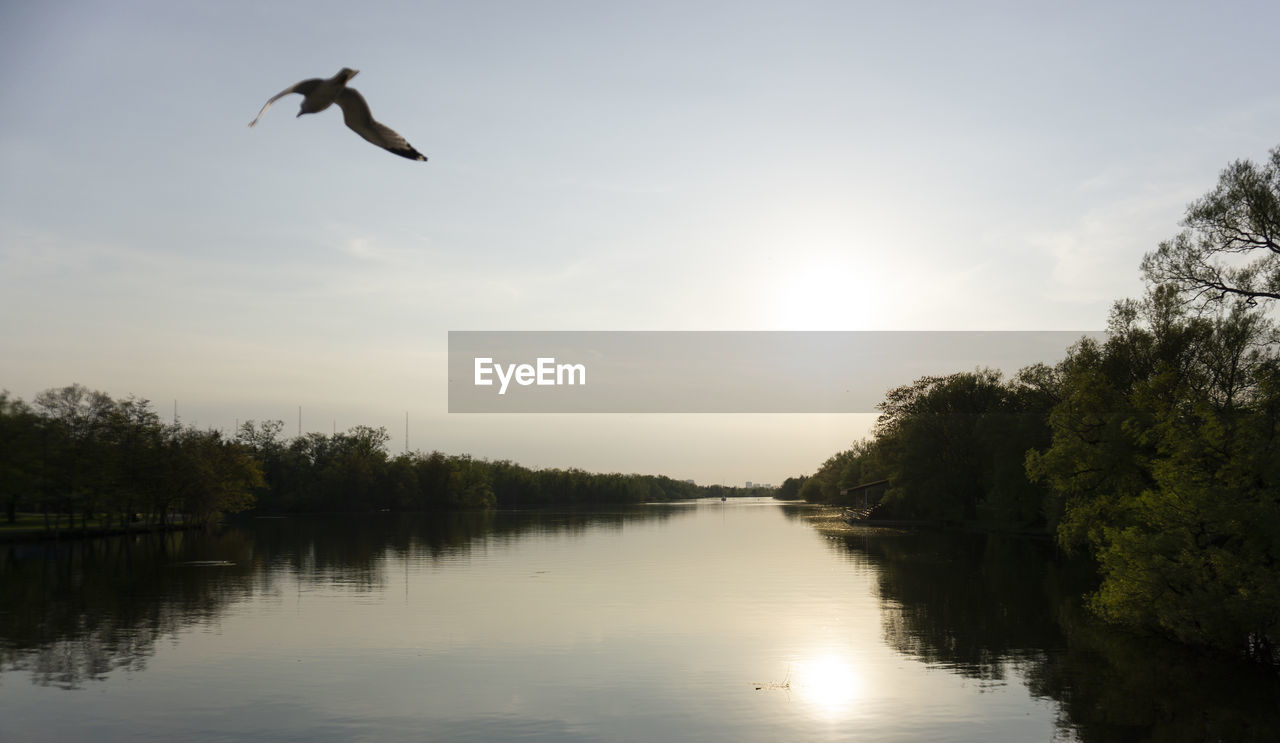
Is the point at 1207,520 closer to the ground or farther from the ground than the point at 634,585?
farther from the ground

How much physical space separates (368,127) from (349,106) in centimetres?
42

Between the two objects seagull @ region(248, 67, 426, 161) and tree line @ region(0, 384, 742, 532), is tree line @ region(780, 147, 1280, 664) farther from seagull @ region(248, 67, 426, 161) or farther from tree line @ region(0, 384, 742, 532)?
tree line @ region(0, 384, 742, 532)

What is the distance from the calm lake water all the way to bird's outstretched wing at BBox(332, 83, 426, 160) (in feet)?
37.6

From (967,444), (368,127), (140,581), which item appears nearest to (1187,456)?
(368,127)

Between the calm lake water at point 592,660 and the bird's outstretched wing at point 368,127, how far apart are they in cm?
1147

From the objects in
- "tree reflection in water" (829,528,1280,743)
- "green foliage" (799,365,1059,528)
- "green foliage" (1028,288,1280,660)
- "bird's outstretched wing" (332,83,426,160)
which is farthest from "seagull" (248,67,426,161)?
"green foliage" (799,365,1059,528)

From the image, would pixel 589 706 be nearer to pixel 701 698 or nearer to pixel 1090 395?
pixel 701 698

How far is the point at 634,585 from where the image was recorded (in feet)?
138

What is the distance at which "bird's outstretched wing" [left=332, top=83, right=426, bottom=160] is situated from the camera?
38.6 feet

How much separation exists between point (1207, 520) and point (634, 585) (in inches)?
961

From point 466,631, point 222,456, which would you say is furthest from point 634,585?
point 222,456

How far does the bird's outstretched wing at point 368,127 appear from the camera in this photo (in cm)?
1177

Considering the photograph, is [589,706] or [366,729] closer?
[366,729]

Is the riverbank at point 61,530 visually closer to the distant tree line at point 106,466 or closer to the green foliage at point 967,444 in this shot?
the distant tree line at point 106,466
